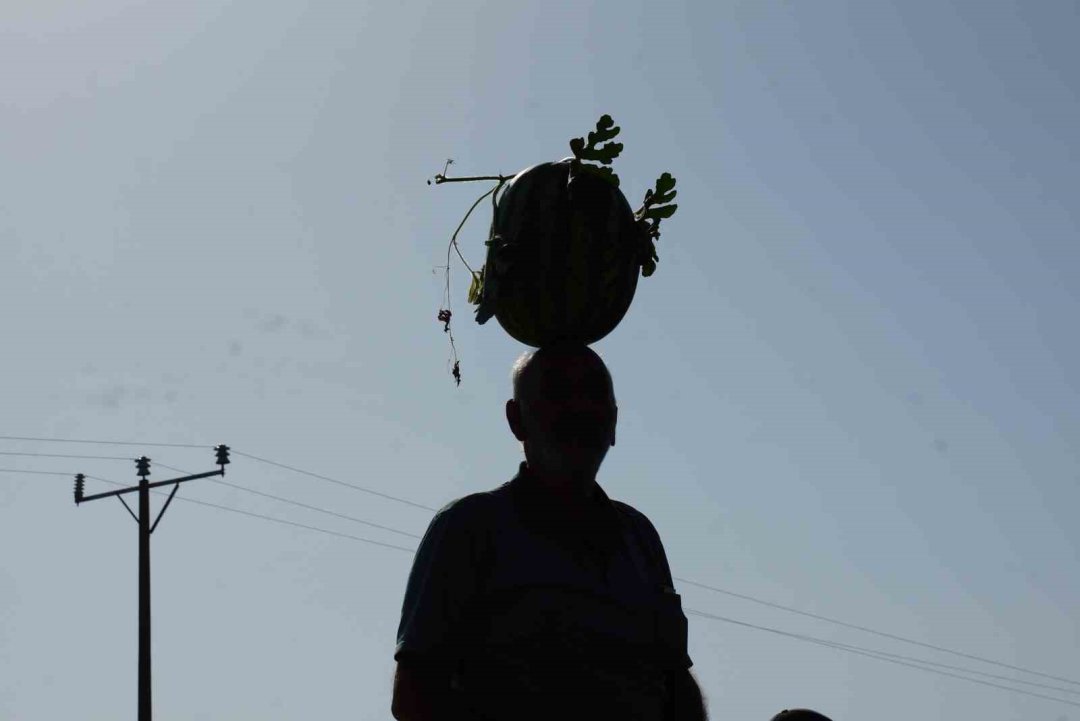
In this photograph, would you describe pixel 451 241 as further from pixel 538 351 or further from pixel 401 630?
pixel 401 630

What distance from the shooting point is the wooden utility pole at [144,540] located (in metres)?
24.8

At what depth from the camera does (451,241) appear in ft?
18.0

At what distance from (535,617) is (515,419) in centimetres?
68

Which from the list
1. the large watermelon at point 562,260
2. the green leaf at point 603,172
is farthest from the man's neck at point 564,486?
the green leaf at point 603,172

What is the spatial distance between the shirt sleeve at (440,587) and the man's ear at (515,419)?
35cm

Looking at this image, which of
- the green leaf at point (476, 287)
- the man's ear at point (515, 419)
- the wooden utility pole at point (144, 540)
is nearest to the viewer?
the man's ear at point (515, 419)

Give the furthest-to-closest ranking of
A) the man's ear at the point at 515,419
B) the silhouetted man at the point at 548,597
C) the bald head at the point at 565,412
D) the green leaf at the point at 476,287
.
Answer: the green leaf at the point at 476,287
the man's ear at the point at 515,419
the bald head at the point at 565,412
the silhouetted man at the point at 548,597

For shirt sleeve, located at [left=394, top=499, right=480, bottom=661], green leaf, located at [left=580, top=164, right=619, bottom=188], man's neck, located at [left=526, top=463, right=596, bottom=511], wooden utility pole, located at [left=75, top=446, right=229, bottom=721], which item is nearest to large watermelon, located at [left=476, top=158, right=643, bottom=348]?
green leaf, located at [left=580, top=164, right=619, bottom=188]

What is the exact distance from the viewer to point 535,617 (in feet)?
14.7

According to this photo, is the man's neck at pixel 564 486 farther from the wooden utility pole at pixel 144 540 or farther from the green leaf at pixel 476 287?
the wooden utility pole at pixel 144 540

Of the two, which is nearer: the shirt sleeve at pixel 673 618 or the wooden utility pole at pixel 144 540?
the shirt sleeve at pixel 673 618

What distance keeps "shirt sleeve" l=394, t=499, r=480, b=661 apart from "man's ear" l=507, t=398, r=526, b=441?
346mm

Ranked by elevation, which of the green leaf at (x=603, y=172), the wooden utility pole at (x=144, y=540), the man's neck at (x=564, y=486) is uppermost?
the wooden utility pole at (x=144, y=540)

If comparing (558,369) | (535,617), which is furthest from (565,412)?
(535,617)
